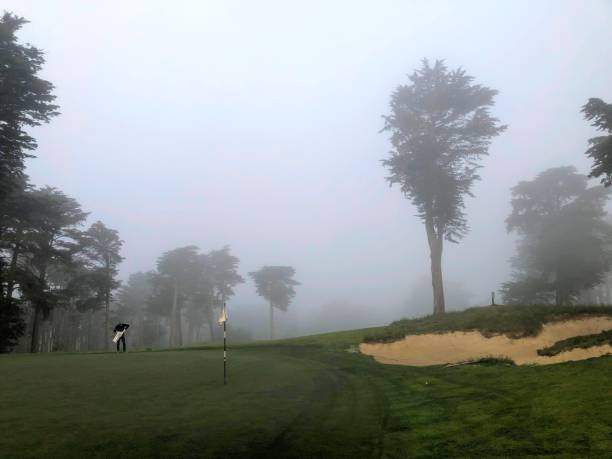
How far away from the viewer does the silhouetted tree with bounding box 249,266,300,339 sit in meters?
63.7

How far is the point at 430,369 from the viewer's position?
13750mm

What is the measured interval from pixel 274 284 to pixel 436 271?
128 feet

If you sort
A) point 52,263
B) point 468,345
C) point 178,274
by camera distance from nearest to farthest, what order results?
point 468,345
point 52,263
point 178,274

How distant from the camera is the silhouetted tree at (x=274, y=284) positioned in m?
63.7

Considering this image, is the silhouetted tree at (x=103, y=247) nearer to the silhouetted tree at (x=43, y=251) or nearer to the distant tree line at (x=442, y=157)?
the silhouetted tree at (x=43, y=251)

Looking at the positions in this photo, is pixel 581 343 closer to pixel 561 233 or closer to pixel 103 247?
pixel 561 233

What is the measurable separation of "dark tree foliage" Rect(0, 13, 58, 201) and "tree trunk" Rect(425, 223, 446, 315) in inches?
1086

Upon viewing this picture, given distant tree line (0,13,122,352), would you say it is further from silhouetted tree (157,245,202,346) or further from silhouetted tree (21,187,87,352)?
silhouetted tree (157,245,202,346)

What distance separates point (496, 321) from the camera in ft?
65.1

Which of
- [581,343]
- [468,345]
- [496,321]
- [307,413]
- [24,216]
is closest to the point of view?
[307,413]

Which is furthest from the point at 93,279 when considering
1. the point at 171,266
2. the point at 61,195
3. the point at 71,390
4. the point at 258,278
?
the point at 71,390

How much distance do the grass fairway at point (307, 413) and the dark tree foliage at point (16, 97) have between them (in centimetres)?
1811

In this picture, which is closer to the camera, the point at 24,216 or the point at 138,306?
the point at 24,216

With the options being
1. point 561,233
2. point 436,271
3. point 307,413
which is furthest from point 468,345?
point 561,233
